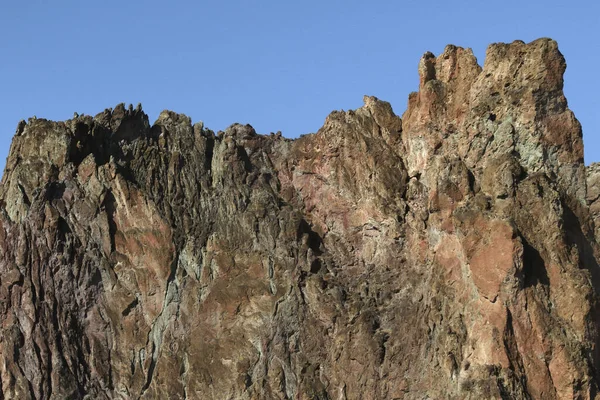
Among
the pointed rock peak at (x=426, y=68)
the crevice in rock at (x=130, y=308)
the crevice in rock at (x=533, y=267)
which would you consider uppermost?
the pointed rock peak at (x=426, y=68)

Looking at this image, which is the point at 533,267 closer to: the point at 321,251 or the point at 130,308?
the point at 321,251

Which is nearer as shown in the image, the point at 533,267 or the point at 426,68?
the point at 533,267

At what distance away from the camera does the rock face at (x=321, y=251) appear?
56.9 m

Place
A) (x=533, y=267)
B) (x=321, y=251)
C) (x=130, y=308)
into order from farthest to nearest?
1. (x=321, y=251)
2. (x=130, y=308)
3. (x=533, y=267)

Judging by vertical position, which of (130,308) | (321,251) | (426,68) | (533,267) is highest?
(426,68)

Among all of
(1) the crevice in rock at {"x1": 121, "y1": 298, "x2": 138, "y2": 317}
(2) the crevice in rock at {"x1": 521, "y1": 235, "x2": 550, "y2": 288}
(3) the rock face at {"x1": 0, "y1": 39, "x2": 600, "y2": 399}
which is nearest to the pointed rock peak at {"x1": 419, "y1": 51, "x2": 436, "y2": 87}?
(3) the rock face at {"x1": 0, "y1": 39, "x2": 600, "y2": 399}

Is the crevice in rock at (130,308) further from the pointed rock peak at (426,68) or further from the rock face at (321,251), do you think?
the pointed rock peak at (426,68)

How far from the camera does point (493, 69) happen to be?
2448 inches

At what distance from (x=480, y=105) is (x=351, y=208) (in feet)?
28.1

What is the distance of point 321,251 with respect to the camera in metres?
64.0

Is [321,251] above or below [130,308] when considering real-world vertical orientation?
above

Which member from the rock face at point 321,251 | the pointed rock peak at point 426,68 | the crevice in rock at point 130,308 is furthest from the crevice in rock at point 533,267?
the crevice in rock at point 130,308

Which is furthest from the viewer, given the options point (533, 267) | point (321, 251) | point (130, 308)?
point (321, 251)

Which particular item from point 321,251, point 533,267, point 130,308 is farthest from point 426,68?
point 130,308
